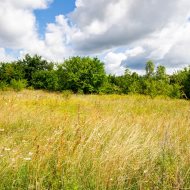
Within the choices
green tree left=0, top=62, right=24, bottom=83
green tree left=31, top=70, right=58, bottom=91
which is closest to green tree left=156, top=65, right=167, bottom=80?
green tree left=31, top=70, right=58, bottom=91

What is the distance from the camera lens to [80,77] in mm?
32344

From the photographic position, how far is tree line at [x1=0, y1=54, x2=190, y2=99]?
31.8 m

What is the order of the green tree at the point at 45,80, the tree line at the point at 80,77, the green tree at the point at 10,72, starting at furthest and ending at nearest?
the green tree at the point at 10,72, the green tree at the point at 45,80, the tree line at the point at 80,77

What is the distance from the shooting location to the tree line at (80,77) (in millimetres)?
31814

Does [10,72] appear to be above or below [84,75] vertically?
above

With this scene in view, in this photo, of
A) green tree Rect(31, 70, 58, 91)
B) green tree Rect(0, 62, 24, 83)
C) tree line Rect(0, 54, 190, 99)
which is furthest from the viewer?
green tree Rect(0, 62, 24, 83)

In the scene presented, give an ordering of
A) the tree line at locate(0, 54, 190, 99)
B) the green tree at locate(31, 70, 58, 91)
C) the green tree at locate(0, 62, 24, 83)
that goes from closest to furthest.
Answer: the tree line at locate(0, 54, 190, 99), the green tree at locate(31, 70, 58, 91), the green tree at locate(0, 62, 24, 83)

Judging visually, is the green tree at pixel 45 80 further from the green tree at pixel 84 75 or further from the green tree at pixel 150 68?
the green tree at pixel 150 68

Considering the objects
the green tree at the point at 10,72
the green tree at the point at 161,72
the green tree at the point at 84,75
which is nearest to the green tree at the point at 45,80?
the green tree at the point at 10,72

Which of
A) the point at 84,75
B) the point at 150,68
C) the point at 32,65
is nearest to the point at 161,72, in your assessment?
the point at 150,68

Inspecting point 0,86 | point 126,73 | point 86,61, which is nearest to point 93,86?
A: point 86,61

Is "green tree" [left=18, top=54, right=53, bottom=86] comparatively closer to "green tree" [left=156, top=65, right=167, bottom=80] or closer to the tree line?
the tree line

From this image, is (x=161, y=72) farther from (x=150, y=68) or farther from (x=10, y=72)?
(x=10, y=72)

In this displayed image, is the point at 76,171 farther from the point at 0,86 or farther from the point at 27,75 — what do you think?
the point at 27,75
